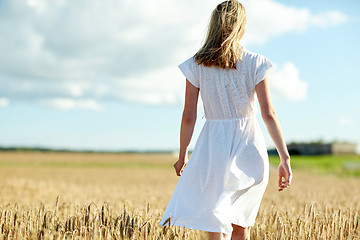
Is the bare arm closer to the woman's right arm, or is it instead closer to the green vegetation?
the woman's right arm

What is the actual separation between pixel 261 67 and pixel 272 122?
1.35 feet

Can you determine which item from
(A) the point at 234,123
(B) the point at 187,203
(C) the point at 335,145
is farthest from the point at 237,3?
(C) the point at 335,145

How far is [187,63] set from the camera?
9.76 feet

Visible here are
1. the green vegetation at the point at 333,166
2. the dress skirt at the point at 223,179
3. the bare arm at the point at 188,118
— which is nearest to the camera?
the dress skirt at the point at 223,179

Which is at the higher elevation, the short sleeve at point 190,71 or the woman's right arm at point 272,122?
the short sleeve at point 190,71

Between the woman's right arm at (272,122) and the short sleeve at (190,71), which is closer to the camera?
the woman's right arm at (272,122)

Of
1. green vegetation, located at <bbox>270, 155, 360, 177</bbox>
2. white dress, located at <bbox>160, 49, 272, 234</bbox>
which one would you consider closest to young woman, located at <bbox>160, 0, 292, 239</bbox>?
white dress, located at <bbox>160, 49, 272, 234</bbox>

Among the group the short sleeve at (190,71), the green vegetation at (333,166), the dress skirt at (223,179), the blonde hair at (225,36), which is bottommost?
the green vegetation at (333,166)

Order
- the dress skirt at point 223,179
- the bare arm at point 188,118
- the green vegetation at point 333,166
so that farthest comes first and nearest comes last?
the green vegetation at point 333,166
the bare arm at point 188,118
the dress skirt at point 223,179

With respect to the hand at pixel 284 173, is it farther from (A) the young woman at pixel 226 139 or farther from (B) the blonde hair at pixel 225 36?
(B) the blonde hair at pixel 225 36

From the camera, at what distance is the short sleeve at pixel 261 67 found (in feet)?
9.09

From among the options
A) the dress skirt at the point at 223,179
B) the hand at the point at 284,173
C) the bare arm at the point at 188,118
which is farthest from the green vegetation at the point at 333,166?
the bare arm at the point at 188,118

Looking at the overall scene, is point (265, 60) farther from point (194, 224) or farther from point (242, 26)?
point (194, 224)

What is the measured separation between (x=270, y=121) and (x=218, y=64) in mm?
567
